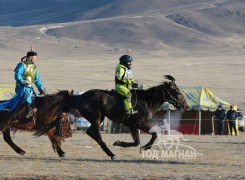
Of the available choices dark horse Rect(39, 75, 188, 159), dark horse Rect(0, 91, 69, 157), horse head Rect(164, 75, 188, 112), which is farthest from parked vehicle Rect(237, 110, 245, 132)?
dark horse Rect(0, 91, 69, 157)

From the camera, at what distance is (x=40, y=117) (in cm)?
1681

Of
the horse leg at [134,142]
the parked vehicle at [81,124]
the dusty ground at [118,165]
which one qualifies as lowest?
the dusty ground at [118,165]

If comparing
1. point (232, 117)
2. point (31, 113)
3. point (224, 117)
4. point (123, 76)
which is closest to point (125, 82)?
point (123, 76)

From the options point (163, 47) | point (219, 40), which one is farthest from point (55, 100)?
point (219, 40)

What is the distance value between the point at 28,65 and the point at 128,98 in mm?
2343

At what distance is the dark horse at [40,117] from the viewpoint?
1666 centimetres

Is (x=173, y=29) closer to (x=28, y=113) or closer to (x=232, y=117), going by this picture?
(x=232, y=117)

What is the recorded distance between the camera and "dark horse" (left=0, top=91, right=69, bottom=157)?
1666 centimetres

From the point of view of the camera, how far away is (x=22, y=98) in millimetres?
16672

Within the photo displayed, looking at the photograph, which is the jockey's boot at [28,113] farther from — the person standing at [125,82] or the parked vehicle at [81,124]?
the parked vehicle at [81,124]

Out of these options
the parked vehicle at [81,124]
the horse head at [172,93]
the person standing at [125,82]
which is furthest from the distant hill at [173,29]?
the person standing at [125,82]

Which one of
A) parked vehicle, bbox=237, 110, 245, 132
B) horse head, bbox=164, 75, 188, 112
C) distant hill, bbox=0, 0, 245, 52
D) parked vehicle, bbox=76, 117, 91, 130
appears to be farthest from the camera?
distant hill, bbox=0, 0, 245, 52

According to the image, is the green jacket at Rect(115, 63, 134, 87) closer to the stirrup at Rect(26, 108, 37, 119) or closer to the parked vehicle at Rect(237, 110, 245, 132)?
the stirrup at Rect(26, 108, 37, 119)

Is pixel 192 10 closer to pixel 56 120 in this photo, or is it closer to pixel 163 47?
pixel 163 47
